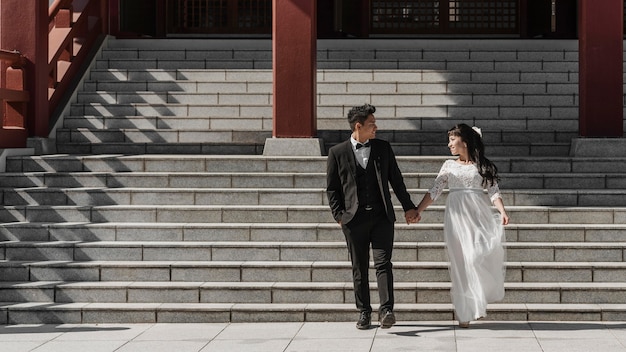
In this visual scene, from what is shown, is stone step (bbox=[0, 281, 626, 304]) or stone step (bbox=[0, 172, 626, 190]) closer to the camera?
stone step (bbox=[0, 281, 626, 304])

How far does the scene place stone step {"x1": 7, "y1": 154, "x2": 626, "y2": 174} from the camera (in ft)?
37.6

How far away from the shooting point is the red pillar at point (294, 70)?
12.5 metres

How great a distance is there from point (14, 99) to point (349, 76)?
15.5 feet

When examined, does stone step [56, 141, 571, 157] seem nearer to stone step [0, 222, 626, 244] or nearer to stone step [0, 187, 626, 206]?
stone step [0, 187, 626, 206]

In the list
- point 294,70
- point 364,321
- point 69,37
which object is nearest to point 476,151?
point 364,321

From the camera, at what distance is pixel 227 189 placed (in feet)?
36.6

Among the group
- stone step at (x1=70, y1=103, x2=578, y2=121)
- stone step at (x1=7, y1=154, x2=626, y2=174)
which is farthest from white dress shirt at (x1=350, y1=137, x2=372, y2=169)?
stone step at (x1=70, y1=103, x2=578, y2=121)

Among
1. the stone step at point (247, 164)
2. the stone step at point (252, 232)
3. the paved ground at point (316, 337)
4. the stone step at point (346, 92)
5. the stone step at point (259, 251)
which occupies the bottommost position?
the paved ground at point (316, 337)

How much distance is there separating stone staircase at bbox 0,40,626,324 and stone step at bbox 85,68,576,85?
1.1 inches

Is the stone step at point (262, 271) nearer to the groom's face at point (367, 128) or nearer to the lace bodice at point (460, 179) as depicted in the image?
the lace bodice at point (460, 179)

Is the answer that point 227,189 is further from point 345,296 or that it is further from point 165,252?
point 345,296

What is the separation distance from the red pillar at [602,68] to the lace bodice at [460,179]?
4.20 m

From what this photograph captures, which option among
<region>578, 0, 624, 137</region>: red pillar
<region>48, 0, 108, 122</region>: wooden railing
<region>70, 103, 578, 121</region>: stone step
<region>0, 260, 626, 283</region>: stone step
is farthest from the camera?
<region>48, 0, 108, 122</region>: wooden railing

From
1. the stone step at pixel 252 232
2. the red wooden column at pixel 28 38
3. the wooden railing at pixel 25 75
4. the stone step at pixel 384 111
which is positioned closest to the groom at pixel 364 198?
the stone step at pixel 252 232
